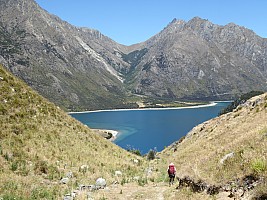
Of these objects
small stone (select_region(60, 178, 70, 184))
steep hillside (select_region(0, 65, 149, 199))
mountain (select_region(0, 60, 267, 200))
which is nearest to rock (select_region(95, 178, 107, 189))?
mountain (select_region(0, 60, 267, 200))

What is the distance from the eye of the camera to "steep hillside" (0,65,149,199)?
18.9 m

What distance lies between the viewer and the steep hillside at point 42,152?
744 inches

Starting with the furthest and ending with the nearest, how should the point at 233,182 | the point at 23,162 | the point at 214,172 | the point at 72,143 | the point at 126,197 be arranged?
the point at 72,143
the point at 23,162
the point at 126,197
the point at 214,172
the point at 233,182

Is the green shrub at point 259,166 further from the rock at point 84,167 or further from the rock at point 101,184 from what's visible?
the rock at point 84,167

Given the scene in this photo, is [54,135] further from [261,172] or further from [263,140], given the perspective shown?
[261,172]

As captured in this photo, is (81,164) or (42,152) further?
(81,164)

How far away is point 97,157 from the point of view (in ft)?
99.8

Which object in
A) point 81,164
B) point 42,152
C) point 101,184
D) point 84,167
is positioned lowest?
point 101,184

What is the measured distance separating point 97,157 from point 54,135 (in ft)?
15.7

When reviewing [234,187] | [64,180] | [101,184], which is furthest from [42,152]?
[234,187]

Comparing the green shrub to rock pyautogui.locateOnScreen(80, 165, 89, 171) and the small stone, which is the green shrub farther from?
rock pyautogui.locateOnScreen(80, 165, 89, 171)

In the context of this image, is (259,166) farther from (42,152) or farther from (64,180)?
(42,152)

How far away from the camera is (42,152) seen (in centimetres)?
2541

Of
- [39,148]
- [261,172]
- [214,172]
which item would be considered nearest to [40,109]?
[39,148]
